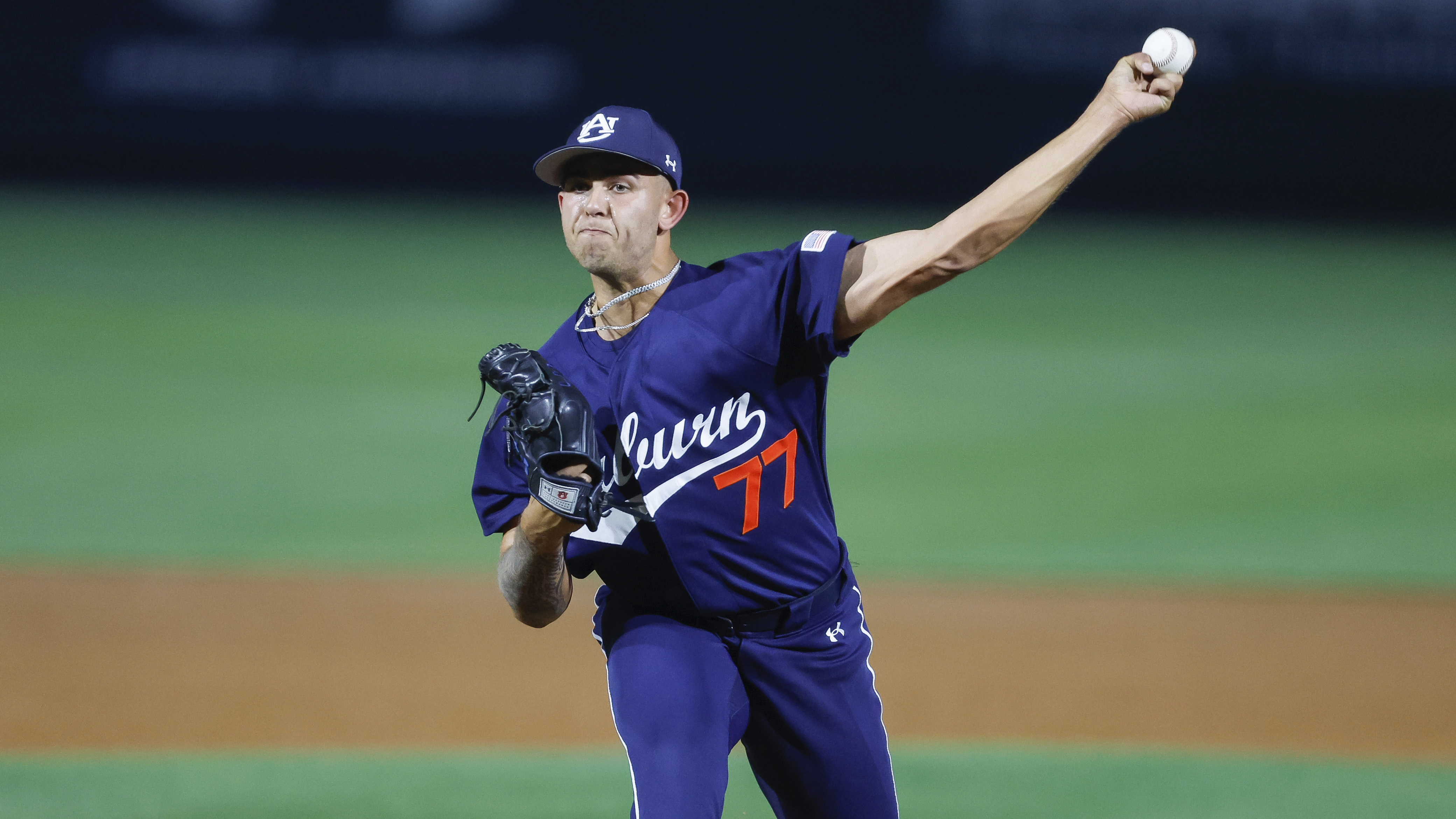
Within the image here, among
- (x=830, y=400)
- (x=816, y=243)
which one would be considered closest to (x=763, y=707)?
(x=816, y=243)

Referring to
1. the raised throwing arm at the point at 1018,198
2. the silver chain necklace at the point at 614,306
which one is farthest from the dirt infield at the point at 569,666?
the raised throwing arm at the point at 1018,198

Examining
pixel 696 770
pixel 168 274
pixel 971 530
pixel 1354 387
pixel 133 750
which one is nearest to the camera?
pixel 696 770

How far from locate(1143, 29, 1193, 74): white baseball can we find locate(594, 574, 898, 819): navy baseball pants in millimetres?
1493

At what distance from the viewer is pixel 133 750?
5.74 m

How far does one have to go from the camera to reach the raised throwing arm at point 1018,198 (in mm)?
3094

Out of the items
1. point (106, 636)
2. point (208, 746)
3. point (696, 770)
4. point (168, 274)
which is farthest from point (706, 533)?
point (168, 274)

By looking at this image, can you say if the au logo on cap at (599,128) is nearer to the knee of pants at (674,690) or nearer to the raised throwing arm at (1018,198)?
the raised throwing arm at (1018,198)

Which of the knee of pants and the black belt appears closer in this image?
the knee of pants

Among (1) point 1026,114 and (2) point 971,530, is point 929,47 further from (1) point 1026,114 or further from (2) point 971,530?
(2) point 971,530

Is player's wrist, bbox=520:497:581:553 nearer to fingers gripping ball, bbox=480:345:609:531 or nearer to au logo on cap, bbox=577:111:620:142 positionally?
fingers gripping ball, bbox=480:345:609:531

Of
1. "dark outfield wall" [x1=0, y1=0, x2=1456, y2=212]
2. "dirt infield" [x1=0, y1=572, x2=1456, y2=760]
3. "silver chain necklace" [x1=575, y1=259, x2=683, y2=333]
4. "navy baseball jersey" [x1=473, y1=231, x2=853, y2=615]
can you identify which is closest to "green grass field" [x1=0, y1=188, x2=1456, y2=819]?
"dirt infield" [x1=0, y1=572, x2=1456, y2=760]

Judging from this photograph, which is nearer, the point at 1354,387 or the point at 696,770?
the point at 696,770

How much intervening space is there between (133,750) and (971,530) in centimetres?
473

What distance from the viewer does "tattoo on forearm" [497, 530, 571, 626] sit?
11.6ft
